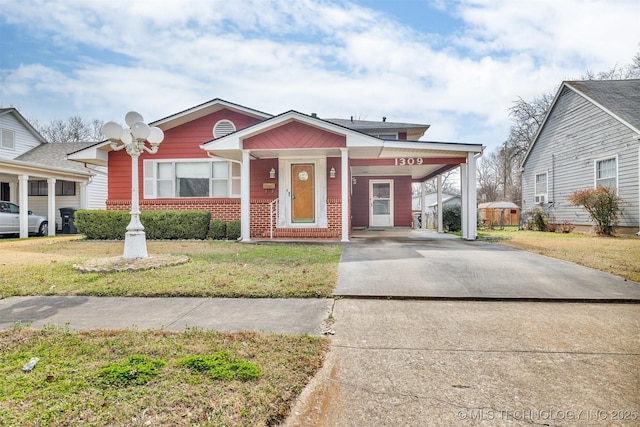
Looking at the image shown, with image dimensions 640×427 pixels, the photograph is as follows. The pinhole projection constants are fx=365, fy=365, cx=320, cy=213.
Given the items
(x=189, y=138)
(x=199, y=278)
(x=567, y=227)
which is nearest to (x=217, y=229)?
(x=189, y=138)

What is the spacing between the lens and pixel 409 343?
2.98 meters

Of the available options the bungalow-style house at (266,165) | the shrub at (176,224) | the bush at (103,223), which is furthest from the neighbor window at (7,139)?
the shrub at (176,224)

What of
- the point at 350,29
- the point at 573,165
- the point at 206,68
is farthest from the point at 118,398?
the point at 573,165

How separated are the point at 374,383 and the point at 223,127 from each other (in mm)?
12483

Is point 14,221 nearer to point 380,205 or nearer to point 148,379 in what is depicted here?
point 380,205

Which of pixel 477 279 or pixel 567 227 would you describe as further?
pixel 567 227

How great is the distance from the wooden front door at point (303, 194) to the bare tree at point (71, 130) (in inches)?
1280

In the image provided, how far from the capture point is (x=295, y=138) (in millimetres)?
10594

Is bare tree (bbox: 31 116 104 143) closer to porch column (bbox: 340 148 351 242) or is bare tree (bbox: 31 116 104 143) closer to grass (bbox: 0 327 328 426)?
porch column (bbox: 340 148 351 242)

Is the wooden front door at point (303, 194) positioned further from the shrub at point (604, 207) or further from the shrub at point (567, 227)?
the shrub at point (567, 227)

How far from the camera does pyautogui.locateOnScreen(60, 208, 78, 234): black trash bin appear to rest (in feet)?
54.9

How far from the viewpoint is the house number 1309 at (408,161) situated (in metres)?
12.1

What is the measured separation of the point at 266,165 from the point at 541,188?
14.8 meters

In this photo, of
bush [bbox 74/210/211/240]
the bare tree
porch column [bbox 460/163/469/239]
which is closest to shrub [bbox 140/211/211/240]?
bush [bbox 74/210/211/240]
